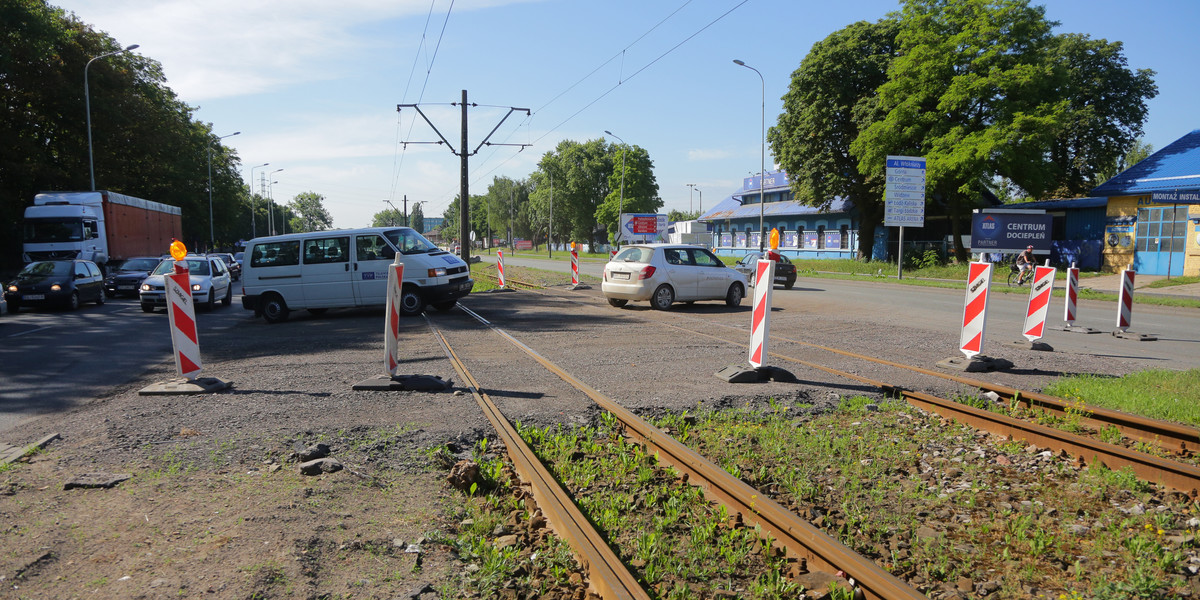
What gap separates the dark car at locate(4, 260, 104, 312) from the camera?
741 inches

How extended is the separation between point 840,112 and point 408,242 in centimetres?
3214

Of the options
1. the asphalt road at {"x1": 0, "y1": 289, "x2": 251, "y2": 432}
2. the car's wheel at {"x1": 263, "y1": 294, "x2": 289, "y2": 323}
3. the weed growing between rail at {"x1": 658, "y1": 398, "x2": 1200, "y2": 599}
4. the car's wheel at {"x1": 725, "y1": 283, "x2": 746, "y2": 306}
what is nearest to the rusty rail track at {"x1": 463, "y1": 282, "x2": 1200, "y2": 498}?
the weed growing between rail at {"x1": 658, "y1": 398, "x2": 1200, "y2": 599}

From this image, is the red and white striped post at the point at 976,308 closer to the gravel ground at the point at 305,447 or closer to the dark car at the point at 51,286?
the gravel ground at the point at 305,447

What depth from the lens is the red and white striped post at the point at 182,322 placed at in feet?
24.6

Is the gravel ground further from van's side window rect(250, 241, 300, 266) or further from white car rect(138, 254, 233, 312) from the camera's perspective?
white car rect(138, 254, 233, 312)

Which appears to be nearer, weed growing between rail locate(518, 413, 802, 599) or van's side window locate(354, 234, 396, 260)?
weed growing between rail locate(518, 413, 802, 599)

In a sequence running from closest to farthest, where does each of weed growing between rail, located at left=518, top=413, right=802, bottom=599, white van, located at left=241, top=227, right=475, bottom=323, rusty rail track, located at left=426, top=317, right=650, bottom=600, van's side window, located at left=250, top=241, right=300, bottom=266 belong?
rusty rail track, located at left=426, top=317, right=650, bottom=600 → weed growing between rail, located at left=518, top=413, right=802, bottom=599 → white van, located at left=241, top=227, right=475, bottom=323 → van's side window, located at left=250, top=241, right=300, bottom=266

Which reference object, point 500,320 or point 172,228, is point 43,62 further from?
point 500,320

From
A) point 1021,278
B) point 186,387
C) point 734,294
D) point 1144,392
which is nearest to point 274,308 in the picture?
point 186,387

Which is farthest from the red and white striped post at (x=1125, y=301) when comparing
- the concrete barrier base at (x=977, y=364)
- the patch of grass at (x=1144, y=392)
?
the concrete barrier base at (x=977, y=364)

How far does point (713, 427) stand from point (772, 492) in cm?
150

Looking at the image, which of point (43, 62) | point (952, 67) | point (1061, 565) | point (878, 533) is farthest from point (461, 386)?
point (43, 62)

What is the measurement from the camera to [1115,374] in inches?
323

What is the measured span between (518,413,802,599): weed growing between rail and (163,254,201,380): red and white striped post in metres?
4.45
